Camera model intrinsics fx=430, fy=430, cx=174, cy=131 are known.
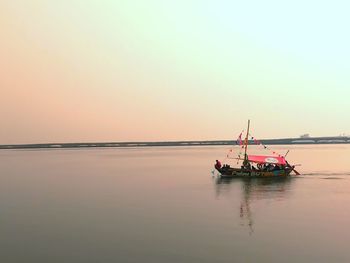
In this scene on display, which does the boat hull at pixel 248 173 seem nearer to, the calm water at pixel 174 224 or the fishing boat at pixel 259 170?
the fishing boat at pixel 259 170

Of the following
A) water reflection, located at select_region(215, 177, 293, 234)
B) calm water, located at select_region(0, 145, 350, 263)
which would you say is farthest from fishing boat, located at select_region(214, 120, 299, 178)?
calm water, located at select_region(0, 145, 350, 263)

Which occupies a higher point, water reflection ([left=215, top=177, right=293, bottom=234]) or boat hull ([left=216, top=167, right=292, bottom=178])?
boat hull ([left=216, top=167, right=292, bottom=178])

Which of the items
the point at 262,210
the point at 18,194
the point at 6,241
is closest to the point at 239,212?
the point at 262,210

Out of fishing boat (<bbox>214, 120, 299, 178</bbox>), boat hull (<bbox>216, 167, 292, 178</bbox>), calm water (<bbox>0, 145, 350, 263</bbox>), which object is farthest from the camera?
fishing boat (<bbox>214, 120, 299, 178</bbox>)

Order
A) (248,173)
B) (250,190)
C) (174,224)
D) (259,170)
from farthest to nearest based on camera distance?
(259,170)
(248,173)
(250,190)
(174,224)

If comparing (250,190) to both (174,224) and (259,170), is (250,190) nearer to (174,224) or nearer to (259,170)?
(259,170)

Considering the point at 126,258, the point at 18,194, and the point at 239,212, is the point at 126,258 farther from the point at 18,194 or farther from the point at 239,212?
the point at 18,194

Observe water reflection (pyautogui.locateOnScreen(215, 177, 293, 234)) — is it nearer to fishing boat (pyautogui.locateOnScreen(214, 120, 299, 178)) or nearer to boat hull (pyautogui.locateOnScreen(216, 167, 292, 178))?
boat hull (pyautogui.locateOnScreen(216, 167, 292, 178))

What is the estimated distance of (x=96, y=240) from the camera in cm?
2473

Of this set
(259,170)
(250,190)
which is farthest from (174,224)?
(259,170)

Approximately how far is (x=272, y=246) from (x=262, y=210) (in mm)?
12665

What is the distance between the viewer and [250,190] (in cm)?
5191

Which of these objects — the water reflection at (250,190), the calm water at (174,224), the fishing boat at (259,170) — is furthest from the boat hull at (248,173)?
the calm water at (174,224)

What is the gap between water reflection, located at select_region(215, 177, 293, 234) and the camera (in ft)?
114
